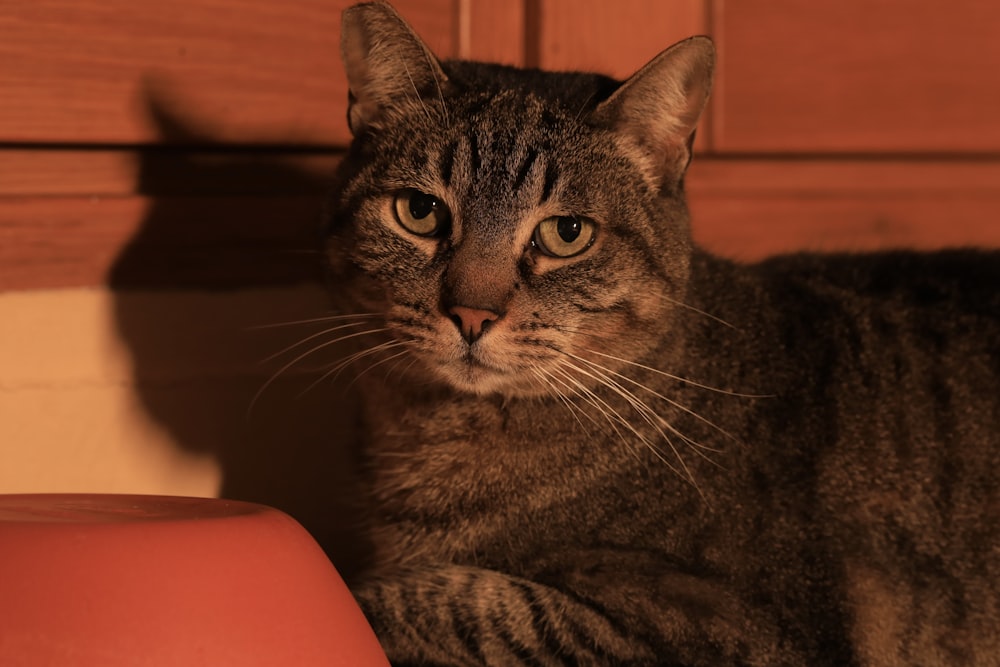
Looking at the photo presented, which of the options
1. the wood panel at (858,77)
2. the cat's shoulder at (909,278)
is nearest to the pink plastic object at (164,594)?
the cat's shoulder at (909,278)

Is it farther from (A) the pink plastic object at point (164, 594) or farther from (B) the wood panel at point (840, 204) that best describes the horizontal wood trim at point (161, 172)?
(B) the wood panel at point (840, 204)

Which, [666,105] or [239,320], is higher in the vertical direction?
[666,105]

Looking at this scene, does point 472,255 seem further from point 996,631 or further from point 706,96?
point 996,631

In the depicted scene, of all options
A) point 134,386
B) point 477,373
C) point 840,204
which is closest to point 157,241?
point 134,386

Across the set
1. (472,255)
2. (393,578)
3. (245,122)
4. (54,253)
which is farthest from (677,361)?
(54,253)

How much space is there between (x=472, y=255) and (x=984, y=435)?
0.78 m

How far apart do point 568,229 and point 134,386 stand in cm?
78

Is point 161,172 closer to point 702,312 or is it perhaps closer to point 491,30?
point 491,30

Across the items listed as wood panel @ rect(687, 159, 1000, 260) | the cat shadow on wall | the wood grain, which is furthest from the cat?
wood panel @ rect(687, 159, 1000, 260)

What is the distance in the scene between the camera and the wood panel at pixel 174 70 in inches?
65.7

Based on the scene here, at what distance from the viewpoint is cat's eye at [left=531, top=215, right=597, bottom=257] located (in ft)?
5.14

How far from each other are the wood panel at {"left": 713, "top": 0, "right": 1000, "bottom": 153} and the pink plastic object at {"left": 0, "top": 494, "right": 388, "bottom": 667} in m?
1.59

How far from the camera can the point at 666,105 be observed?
1.63 m

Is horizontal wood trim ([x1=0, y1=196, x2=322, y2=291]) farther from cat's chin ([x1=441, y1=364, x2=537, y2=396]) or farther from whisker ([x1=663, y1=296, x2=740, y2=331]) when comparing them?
whisker ([x1=663, y1=296, x2=740, y2=331])
